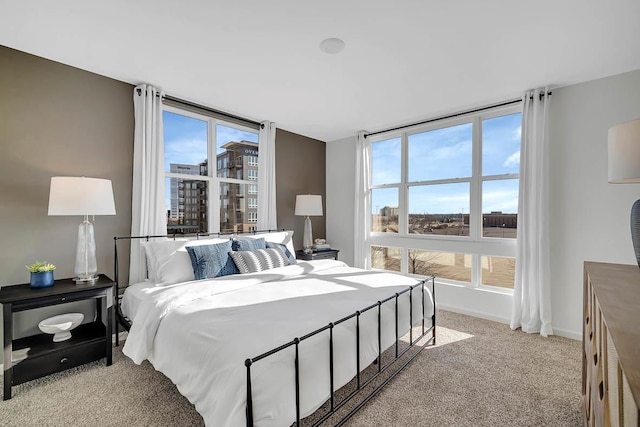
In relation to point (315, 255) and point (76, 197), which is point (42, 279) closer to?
point (76, 197)

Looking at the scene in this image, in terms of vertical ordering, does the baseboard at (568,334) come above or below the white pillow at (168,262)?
below

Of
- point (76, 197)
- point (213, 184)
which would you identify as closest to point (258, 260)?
point (213, 184)

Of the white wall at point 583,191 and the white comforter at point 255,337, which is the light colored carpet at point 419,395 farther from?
the white wall at point 583,191

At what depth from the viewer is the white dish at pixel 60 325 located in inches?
88.8

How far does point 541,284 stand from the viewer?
307cm

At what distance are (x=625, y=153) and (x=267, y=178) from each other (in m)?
3.64

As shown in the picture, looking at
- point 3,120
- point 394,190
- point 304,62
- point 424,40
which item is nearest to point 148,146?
point 3,120

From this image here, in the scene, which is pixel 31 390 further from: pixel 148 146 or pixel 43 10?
pixel 43 10

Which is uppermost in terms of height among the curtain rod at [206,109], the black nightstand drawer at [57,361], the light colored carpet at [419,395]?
the curtain rod at [206,109]

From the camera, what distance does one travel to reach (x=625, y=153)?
123 centimetres

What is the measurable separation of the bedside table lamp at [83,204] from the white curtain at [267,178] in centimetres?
194

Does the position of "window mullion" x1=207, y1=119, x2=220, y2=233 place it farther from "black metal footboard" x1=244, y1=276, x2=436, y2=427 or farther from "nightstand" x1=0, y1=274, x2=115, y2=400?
"black metal footboard" x1=244, y1=276, x2=436, y2=427

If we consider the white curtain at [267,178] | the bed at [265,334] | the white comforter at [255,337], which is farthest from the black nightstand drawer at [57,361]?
the white curtain at [267,178]

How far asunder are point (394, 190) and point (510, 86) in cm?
202
